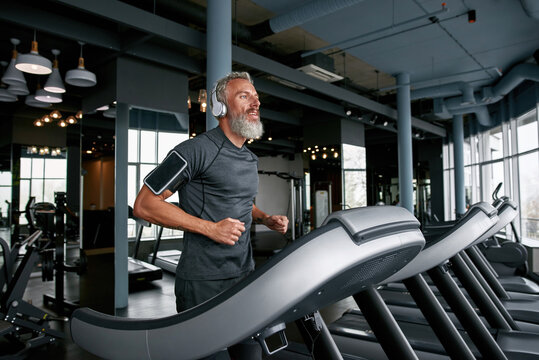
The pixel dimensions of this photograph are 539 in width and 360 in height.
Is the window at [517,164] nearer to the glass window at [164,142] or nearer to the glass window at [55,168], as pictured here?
the glass window at [164,142]

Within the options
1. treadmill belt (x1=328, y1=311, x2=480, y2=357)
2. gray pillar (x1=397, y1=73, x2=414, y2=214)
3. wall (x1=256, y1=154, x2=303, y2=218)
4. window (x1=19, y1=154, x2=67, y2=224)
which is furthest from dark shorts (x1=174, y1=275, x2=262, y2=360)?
wall (x1=256, y1=154, x2=303, y2=218)

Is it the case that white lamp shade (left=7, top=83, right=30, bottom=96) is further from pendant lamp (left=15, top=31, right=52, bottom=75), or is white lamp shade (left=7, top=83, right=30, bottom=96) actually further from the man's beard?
the man's beard

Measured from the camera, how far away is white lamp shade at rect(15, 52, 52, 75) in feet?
12.3

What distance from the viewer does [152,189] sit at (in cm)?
112

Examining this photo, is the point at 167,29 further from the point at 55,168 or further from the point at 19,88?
the point at 55,168

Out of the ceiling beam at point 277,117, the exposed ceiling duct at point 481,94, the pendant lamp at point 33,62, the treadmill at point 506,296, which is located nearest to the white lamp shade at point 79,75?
the pendant lamp at point 33,62

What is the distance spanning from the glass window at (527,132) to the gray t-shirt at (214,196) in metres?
7.93

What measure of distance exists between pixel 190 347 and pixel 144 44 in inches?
174

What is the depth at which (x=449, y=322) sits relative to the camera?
1662 millimetres

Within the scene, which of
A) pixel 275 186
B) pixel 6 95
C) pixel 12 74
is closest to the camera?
pixel 12 74

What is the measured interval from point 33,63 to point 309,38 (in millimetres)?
4278

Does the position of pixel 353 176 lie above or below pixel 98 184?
above

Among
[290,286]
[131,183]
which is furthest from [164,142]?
[290,286]

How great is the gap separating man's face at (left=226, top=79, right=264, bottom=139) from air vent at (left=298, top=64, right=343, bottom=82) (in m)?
4.87
